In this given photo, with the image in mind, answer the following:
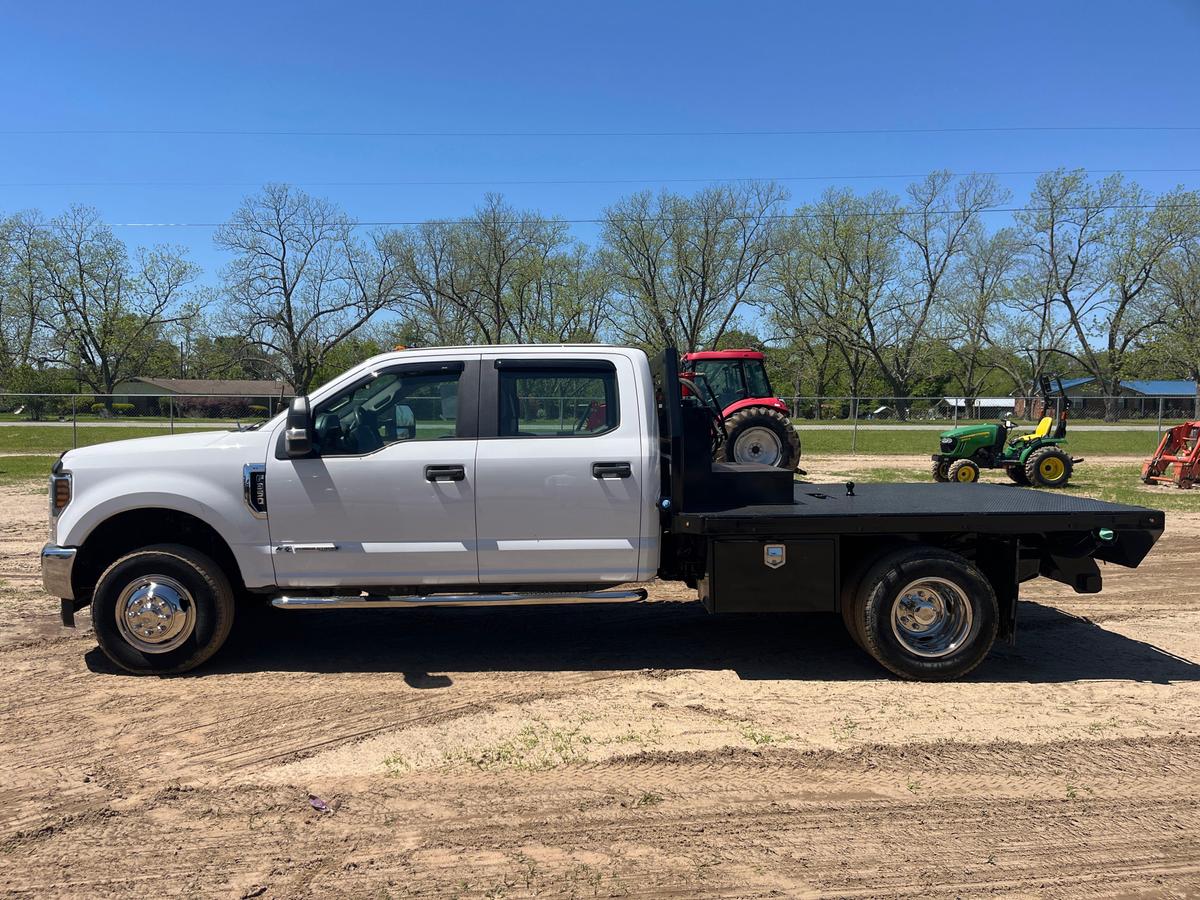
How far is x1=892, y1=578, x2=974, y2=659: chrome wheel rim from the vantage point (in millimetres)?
5051

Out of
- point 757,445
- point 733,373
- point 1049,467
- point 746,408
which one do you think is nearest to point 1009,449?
point 1049,467

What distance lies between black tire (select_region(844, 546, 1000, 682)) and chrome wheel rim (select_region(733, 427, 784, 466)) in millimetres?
8645

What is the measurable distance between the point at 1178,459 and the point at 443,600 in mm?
16720

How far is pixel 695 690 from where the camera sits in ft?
16.2

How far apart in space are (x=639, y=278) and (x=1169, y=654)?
54.4 m

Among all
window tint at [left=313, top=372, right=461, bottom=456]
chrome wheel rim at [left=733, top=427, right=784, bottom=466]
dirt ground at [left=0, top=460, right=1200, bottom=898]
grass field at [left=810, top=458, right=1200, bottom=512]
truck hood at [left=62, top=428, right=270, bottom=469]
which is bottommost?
dirt ground at [left=0, top=460, right=1200, bottom=898]

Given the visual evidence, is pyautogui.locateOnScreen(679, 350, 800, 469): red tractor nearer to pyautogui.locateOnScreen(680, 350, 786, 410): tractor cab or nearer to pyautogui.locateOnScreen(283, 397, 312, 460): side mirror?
pyautogui.locateOnScreen(680, 350, 786, 410): tractor cab

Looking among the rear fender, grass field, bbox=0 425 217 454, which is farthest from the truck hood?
grass field, bbox=0 425 217 454

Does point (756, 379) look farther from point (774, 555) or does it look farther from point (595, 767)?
point (595, 767)

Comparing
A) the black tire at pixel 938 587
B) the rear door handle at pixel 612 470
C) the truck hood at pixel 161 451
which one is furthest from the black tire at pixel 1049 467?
the truck hood at pixel 161 451

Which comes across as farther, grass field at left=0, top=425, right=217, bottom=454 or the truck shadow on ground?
grass field at left=0, top=425, right=217, bottom=454

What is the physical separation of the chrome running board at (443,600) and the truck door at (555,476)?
12 cm

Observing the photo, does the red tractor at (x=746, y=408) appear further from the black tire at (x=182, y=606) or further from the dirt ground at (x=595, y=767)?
the black tire at (x=182, y=606)

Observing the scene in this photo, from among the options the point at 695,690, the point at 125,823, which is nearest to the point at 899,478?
the point at 695,690
